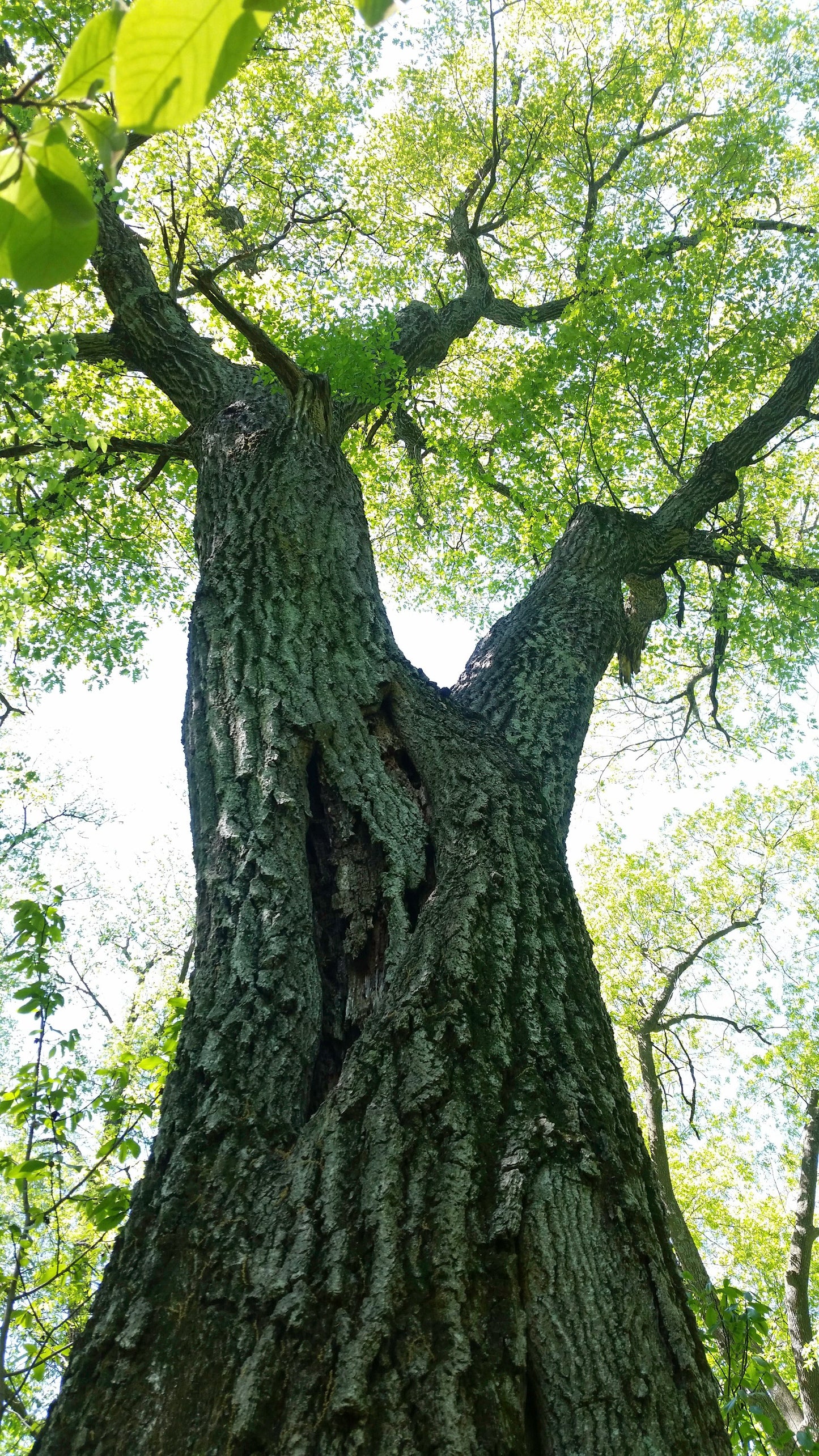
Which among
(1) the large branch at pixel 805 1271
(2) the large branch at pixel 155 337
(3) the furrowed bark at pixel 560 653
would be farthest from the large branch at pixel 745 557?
(1) the large branch at pixel 805 1271

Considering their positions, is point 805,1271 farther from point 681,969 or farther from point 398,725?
point 398,725

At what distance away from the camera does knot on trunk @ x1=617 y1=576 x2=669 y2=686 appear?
17.7 ft

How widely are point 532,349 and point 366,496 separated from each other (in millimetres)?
2705

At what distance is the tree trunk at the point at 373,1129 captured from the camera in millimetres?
1375

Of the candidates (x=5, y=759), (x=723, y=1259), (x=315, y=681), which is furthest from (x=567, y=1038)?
(x=723, y=1259)

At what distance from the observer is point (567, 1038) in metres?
2.04

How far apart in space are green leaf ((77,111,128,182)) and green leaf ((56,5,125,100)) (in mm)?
14

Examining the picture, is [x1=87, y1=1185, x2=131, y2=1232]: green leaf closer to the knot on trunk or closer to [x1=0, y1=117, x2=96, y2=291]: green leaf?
[x1=0, y1=117, x2=96, y2=291]: green leaf

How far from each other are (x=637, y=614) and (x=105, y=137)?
5.34 meters

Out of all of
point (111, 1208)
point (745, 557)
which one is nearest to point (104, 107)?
point (111, 1208)

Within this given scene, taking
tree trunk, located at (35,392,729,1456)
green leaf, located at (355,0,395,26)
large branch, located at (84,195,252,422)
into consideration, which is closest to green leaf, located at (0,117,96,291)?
green leaf, located at (355,0,395,26)

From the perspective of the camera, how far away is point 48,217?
1.65ft

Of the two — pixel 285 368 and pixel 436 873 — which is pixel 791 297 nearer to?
pixel 285 368

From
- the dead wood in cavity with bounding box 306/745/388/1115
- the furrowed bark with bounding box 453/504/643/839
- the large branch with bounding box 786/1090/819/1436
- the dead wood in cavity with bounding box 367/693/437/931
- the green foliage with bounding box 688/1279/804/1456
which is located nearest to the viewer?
the dead wood in cavity with bounding box 306/745/388/1115
